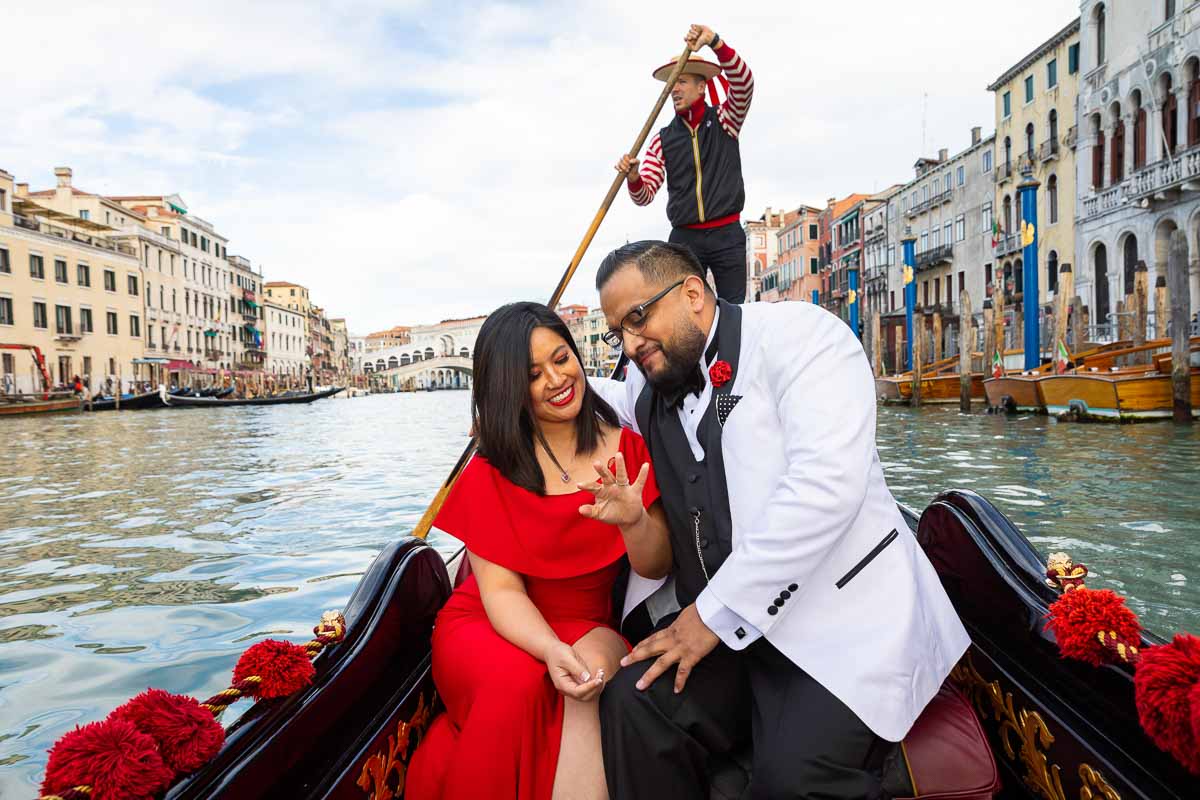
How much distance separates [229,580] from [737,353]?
293 centimetres

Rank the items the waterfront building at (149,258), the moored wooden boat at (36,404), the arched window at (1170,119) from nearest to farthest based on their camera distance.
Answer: the arched window at (1170,119) → the moored wooden boat at (36,404) → the waterfront building at (149,258)

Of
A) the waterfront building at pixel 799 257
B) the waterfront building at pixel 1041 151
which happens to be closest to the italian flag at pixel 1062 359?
the waterfront building at pixel 1041 151

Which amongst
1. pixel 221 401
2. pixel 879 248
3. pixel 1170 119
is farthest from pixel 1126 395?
pixel 221 401

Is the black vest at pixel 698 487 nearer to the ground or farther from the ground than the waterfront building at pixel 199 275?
nearer to the ground

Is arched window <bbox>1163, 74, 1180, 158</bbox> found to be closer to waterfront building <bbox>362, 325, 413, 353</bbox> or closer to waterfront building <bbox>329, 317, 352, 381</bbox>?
waterfront building <bbox>329, 317, 352, 381</bbox>

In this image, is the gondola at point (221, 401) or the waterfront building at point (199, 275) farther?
the waterfront building at point (199, 275)

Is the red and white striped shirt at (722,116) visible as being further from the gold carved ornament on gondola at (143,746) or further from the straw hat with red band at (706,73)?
the gold carved ornament on gondola at (143,746)

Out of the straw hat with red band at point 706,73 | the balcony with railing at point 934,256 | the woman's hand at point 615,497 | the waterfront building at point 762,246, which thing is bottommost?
the woman's hand at point 615,497

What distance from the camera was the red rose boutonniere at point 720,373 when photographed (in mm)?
1376

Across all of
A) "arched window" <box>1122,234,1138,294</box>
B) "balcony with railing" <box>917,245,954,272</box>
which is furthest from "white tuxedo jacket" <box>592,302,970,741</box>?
"balcony with railing" <box>917,245,954,272</box>

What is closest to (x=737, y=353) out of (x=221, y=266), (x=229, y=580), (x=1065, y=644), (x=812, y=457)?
(x=812, y=457)

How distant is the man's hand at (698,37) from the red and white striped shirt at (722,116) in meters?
0.04

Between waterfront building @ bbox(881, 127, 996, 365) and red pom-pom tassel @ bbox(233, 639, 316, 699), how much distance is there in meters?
20.7

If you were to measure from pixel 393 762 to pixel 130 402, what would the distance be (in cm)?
2527
